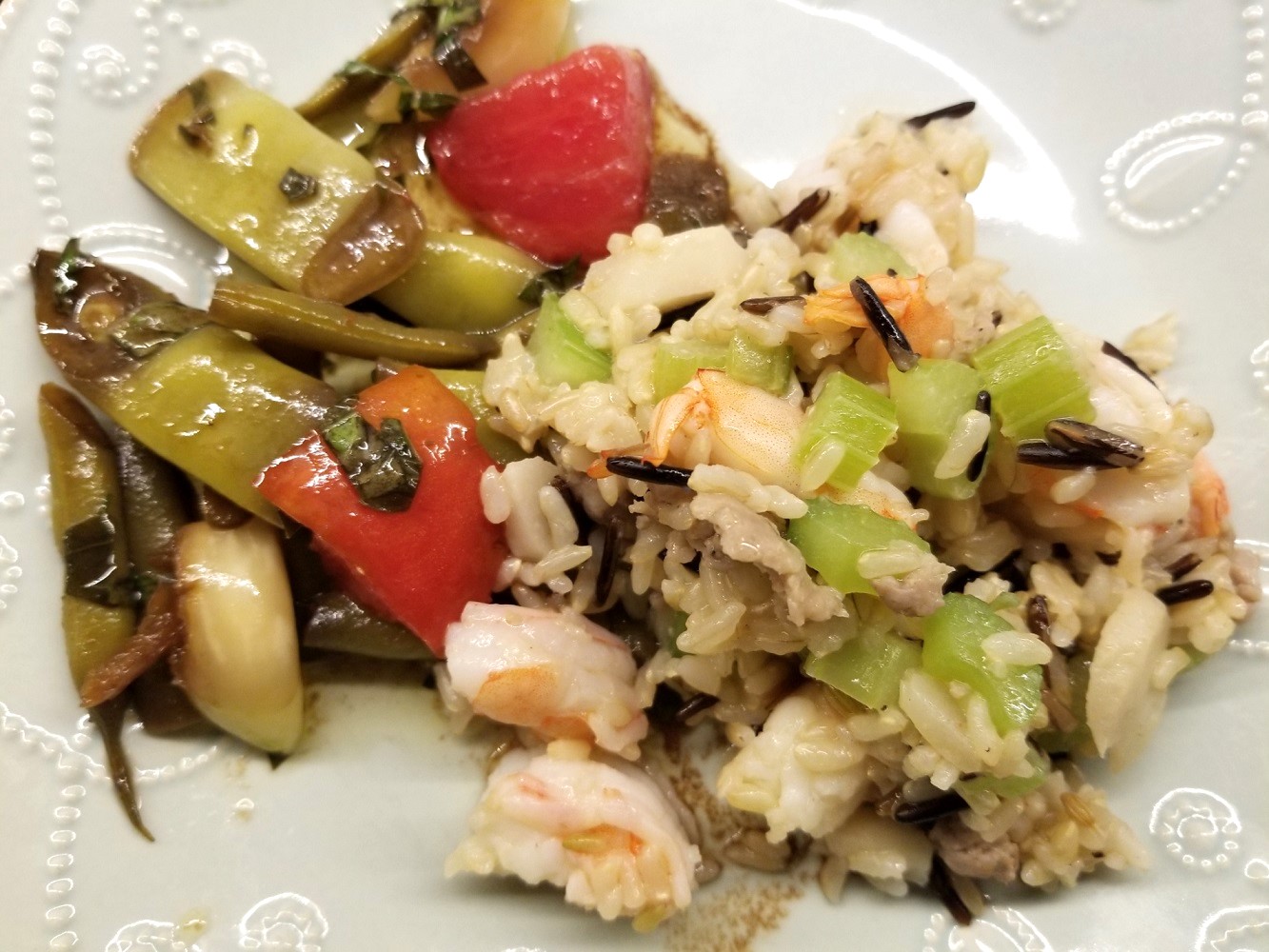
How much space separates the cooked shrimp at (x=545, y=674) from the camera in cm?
192

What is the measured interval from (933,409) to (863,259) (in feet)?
1.45

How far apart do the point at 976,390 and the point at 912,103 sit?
47.9 inches

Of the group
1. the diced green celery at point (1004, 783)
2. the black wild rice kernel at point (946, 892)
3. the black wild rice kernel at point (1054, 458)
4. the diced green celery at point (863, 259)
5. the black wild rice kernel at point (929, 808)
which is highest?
the diced green celery at point (863, 259)

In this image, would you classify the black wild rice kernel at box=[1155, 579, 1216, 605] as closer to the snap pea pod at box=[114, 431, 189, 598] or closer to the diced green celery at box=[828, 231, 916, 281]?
the diced green celery at box=[828, 231, 916, 281]

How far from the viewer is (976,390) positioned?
6.02 feet

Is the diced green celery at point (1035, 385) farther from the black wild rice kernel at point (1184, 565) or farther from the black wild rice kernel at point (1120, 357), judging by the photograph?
the black wild rice kernel at point (1184, 565)

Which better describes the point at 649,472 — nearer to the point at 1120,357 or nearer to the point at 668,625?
the point at 668,625

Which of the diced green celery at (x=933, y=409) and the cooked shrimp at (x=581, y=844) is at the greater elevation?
the diced green celery at (x=933, y=409)

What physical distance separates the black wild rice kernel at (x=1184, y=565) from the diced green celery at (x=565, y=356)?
1412 millimetres

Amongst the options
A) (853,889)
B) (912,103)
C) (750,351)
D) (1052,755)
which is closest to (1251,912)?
(1052,755)

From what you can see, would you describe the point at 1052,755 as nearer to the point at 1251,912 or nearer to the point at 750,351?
the point at 1251,912

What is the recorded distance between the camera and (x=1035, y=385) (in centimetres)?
182

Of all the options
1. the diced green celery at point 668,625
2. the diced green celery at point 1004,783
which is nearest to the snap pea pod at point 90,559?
the diced green celery at point 668,625

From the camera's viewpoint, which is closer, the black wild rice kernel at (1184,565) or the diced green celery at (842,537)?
the diced green celery at (842,537)
